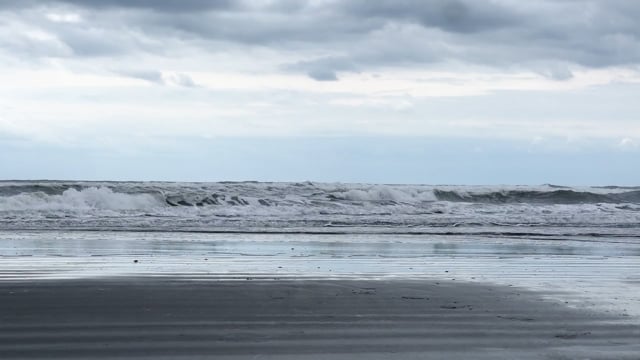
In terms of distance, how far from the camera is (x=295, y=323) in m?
7.57

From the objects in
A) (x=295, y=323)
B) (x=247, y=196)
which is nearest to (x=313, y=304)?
(x=295, y=323)

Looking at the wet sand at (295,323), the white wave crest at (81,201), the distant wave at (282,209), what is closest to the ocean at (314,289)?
the wet sand at (295,323)

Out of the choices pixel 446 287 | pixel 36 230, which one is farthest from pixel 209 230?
pixel 446 287

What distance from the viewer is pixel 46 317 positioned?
25.5 feet

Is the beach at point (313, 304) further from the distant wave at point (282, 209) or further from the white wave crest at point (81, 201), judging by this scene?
the white wave crest at point (81, 201)

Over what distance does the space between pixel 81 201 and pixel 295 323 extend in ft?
83.4

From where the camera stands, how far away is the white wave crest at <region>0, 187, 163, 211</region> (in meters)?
30.4

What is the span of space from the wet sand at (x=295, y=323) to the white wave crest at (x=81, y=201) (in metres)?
20.9

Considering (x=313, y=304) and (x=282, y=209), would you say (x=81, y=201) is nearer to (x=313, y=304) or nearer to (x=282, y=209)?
(x=282, y=209)

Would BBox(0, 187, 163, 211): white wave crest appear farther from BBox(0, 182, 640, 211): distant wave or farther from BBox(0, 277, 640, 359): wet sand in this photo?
BBox(0, 277, 640, 359): wet sand

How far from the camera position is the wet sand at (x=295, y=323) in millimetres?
6379

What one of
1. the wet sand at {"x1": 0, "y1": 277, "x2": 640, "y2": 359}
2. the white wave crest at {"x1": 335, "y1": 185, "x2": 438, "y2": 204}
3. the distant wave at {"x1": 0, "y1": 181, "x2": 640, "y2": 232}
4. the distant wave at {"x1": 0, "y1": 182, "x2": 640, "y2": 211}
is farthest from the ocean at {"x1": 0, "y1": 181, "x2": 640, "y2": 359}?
the white wave crest at {"x1": 335, "y1": 185, "x2": 438, "y2": 204}

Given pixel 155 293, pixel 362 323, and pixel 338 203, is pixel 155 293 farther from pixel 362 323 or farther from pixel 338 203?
pixel 338 203

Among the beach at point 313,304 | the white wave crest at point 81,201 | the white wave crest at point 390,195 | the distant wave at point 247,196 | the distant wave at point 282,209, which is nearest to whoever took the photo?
the beach at point 313,304
